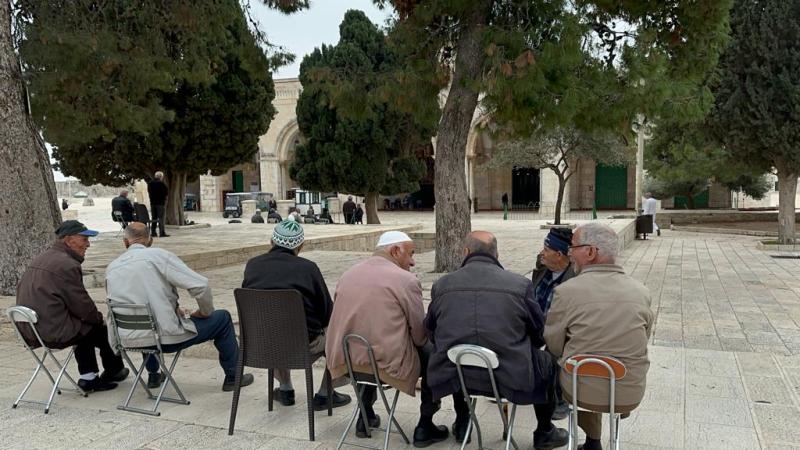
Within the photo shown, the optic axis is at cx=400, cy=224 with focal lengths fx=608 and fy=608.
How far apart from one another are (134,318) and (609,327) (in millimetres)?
2699

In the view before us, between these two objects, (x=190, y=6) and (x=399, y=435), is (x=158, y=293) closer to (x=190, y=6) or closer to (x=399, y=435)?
(x=399, y=435)

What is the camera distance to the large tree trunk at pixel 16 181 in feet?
21.6

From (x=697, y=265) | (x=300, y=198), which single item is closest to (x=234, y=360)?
(x=697, y=265)

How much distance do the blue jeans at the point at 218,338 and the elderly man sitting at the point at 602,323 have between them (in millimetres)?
2152

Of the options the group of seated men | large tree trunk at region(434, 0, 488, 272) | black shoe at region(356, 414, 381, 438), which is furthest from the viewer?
large tree trunk at region(434, 0, 488, 272)

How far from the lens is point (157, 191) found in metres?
14.0

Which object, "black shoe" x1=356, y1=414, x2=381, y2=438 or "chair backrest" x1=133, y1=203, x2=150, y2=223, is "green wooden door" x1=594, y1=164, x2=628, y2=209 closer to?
"chair backrest" x1=133, y1=203, x2=150, y2=223

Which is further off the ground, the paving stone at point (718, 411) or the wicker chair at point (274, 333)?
the wicker chair at point (274, 333)

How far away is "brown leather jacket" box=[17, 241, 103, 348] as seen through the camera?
3855 millimetres

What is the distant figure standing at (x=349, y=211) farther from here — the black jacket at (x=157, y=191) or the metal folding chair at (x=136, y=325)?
the metal folding chair at (x=136, y=325)

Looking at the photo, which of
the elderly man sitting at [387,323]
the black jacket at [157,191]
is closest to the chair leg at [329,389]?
the elderly man sitting at [387,323]

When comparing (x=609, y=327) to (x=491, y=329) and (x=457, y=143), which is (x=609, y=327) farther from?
(x=457, y=143)

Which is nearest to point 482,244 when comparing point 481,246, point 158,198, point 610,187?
point 481,246

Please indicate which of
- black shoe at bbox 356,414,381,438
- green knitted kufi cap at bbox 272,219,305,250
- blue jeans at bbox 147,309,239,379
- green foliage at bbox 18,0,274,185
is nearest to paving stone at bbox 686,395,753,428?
black shoe at bbox 356,414,381,438
